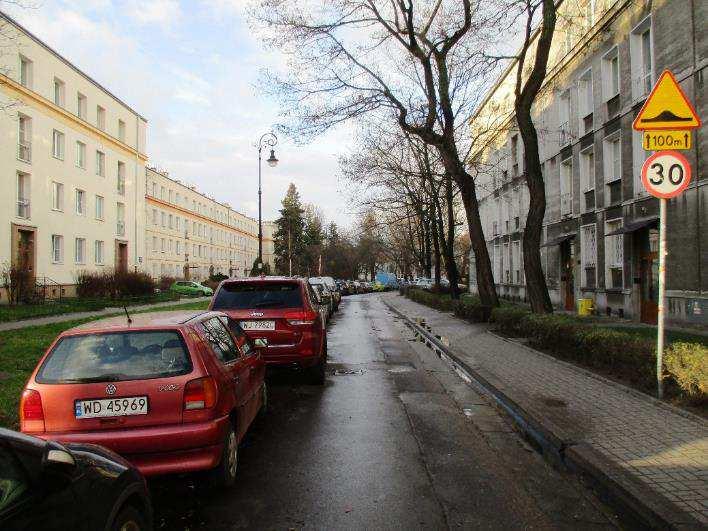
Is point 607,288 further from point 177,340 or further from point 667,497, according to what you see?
point 177,340

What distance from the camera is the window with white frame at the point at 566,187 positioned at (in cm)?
2470

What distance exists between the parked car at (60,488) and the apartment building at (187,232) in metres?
58.1

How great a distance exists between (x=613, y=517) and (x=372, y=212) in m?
28.6

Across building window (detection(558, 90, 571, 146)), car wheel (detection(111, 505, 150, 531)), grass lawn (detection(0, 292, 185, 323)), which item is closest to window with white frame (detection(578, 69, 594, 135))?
building window (detection(558, 90, 571, 146))

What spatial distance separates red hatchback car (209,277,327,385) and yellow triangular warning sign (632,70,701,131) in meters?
5.04

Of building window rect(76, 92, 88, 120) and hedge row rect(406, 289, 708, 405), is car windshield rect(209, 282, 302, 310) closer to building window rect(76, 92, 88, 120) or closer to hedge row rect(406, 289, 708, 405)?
hedge row rect(406, 289, 708, 405)

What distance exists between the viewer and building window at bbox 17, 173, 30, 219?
29.6m

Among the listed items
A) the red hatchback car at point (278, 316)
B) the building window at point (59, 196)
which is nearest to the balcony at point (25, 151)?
the building window at point (59, 196)

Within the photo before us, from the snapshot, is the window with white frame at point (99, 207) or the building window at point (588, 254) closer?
the building window at point (588, 254)

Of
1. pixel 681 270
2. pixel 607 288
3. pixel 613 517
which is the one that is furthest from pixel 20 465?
pixel 607 288

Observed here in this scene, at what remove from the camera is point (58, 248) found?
33031mm

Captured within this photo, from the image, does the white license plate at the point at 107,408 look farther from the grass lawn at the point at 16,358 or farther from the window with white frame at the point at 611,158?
the window with white frame at the point at 611,158

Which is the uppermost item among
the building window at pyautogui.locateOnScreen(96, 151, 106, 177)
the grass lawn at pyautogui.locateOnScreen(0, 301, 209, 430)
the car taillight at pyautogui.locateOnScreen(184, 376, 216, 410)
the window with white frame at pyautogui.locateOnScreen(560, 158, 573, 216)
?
the building window at pyautogui.locateOnScreen(96, 151, 106, 177)

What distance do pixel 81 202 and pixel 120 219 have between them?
530 centimetres
